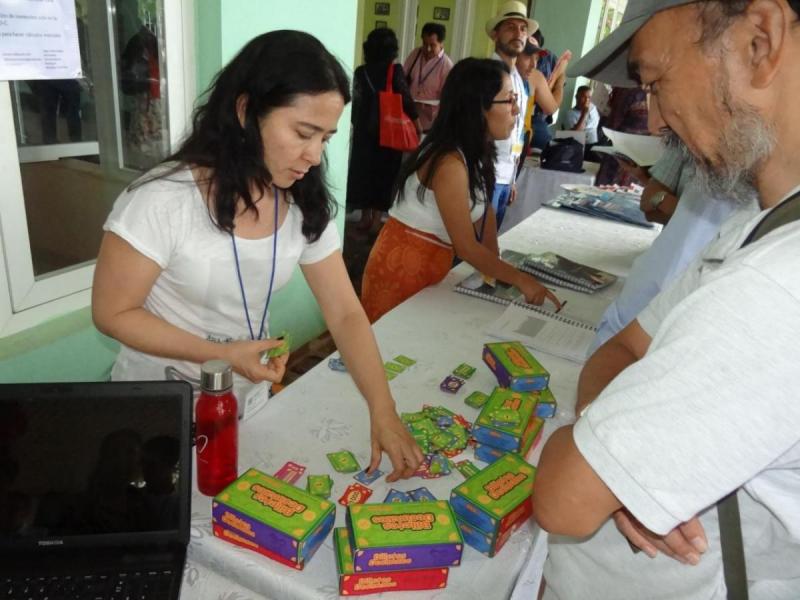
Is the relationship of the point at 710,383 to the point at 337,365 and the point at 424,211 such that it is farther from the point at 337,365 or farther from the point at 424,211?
the point at 424,211

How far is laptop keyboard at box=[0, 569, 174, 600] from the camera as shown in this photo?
73cm

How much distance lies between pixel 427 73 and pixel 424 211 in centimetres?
363

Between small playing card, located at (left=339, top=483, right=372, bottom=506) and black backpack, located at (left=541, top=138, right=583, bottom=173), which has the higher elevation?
black backpack, located at (left=541, top=138, right=583, bottom=173)

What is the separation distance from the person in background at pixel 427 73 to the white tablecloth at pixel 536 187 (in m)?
1.51

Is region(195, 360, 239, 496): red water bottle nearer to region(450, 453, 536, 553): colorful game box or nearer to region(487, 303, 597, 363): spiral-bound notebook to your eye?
region(450, 453, 536, 553): colorful game box

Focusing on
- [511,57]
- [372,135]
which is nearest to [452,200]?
[511,57]

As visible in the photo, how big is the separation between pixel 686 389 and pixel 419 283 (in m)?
1.53

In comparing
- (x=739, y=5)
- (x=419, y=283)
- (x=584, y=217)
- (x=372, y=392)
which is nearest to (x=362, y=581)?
(x=372, y=392)

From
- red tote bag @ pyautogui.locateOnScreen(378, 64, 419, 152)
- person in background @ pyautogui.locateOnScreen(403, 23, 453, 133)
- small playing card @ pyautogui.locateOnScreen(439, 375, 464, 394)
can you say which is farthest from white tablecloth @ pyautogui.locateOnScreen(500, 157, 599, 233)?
small playing card @ pyautogui.locateOnScreen(439, 375, 464, 394)

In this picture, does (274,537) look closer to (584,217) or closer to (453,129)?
(453,129)

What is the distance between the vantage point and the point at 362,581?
782 mm

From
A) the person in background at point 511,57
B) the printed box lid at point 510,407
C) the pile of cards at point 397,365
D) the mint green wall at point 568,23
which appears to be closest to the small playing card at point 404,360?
the pile of cards at point 397,365

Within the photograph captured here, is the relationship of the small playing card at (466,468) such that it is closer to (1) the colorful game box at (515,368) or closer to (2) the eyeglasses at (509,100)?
(1) the colorful game box at (515,368)

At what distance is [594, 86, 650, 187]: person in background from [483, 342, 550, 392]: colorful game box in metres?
3.09
